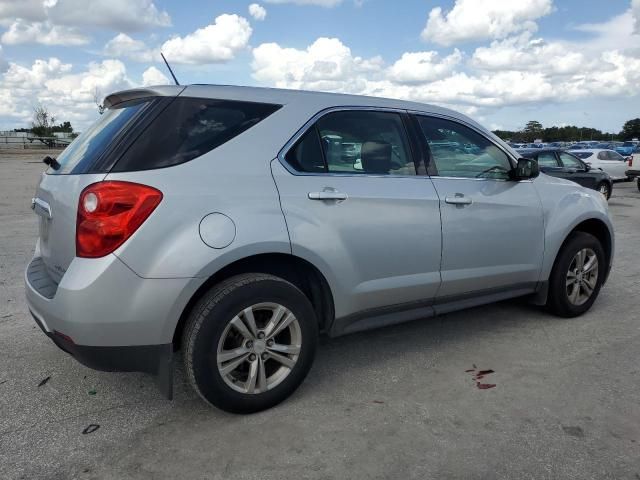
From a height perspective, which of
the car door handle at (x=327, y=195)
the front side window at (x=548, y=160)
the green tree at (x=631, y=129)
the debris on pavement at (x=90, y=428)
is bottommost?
the debris on pavement at (x=90, y=428)

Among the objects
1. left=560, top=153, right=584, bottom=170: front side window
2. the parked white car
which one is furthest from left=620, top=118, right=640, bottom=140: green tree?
left=560, top=153, right=584, bottom=170: front side window

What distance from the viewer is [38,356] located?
3816mm

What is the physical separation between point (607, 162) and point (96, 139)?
22.0m

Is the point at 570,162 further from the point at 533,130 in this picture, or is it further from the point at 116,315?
the point at 533,130

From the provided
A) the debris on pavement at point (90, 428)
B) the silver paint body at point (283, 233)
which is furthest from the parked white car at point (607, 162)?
the debris on pavement at point (90, 428)

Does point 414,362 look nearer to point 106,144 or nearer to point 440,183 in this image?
point 440,183

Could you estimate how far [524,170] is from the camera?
13.5 feet

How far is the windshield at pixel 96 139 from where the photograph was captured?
2.90 m

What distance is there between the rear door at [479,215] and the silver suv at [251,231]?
0.05 feet

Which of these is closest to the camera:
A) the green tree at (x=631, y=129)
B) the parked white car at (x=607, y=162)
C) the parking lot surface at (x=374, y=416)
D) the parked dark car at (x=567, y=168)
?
the parking lot surface at (x=374, y=416)

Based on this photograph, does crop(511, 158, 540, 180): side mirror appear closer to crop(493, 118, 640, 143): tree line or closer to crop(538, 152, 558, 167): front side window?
crop(538, 152, 558, 167): front side window

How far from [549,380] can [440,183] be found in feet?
4.72

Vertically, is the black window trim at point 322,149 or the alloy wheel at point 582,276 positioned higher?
the black window trim at point 322,149

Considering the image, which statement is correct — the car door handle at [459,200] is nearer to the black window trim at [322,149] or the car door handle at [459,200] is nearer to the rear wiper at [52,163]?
the black window trim at [322,149]
